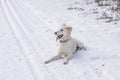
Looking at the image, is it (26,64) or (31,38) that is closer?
(26,64)

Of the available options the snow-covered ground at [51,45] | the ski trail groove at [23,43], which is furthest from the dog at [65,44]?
the ski trail groove at [23,43]

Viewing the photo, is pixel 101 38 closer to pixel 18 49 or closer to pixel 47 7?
pixel 18 49

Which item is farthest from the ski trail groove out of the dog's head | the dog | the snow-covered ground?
the dog's head

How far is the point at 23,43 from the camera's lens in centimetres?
835

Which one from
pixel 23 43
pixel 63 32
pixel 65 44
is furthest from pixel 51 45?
pixel 63 32

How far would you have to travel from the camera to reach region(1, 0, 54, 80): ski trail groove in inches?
249

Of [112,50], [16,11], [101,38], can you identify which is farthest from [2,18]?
[112,50]

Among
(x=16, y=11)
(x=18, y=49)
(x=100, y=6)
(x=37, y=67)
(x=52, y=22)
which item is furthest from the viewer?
(x=16, y=11)

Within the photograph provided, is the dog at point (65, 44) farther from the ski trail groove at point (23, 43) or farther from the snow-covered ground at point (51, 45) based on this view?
the ski trail groove at point (23, 43)

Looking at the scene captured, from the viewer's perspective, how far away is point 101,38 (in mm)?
8055

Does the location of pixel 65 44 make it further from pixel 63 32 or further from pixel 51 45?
pixel 51 45

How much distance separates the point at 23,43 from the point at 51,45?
2.98 ft

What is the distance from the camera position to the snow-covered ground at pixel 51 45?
20.0 ft

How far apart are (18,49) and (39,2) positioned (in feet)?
24.5
